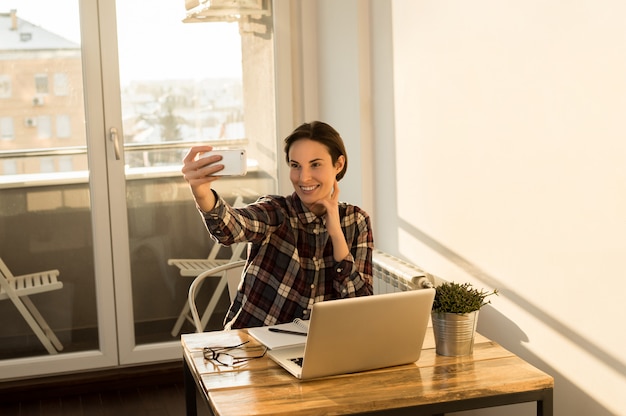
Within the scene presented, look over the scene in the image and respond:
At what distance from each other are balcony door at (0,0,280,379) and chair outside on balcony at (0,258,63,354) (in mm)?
32

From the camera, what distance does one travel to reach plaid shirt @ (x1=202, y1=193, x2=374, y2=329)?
2547mm

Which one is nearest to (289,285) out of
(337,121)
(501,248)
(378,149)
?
(501,248)

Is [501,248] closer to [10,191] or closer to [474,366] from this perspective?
[474,366]

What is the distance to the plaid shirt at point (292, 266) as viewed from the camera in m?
2.55

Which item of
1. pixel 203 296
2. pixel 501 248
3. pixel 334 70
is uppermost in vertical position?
pixel 334 70

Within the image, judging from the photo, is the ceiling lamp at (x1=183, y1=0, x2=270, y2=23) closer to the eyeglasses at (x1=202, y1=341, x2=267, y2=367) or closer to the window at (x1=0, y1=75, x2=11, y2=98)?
the window at (x1=0, y1=75, x2=11, y2=98)

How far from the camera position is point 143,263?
14.1ft

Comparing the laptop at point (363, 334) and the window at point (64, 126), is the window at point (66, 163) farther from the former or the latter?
the laptop at point (363, 334)

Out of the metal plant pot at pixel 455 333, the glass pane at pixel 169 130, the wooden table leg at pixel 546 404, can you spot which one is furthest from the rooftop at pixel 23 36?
the wooden table leg at pixel 546 404

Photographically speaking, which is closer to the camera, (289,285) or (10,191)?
(289,285)

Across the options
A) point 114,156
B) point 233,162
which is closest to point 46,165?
point 114,156

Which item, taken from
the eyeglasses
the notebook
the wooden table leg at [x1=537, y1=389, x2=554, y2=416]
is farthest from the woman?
the wooden table leg at [x1=537, y1=389, x2=554, y2=416]

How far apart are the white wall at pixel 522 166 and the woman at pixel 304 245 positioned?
466 millimetres

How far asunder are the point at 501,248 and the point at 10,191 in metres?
2.50
